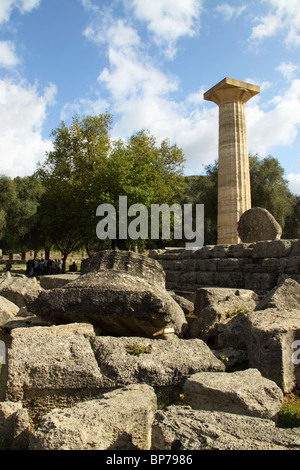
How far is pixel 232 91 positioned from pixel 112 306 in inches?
626

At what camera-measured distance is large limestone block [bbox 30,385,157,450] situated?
224 centimetres

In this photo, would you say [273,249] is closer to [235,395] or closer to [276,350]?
[276,350]

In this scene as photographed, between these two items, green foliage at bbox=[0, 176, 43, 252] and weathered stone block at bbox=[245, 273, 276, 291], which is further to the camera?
green foliage at bbox=[0, 176, 43, 252]

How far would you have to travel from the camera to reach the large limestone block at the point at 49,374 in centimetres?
310

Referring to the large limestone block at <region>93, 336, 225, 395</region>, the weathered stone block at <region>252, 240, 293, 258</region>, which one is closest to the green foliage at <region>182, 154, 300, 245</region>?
the weathered stone block at <region>252, 240, 293, 258</region>

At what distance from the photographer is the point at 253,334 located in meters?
4.18

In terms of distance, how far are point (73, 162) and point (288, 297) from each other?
24431 millimetres

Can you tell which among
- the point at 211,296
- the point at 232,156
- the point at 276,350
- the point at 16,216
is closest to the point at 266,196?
the point at 232,156

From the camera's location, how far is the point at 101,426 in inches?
94.6

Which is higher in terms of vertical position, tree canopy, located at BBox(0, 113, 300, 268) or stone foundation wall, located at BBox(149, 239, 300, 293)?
tree canopy, located at BBox(0, 113, 300, 268)

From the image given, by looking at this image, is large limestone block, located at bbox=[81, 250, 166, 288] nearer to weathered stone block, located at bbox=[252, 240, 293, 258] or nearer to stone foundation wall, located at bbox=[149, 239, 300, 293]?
stone foundation wall, located at bbox=[149, 239, 300, 293]

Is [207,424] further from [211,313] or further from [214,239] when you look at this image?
[214,239]

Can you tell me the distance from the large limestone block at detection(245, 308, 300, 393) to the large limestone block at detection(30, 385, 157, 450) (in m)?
1.55

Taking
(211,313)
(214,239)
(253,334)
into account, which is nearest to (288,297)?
(211,313)
